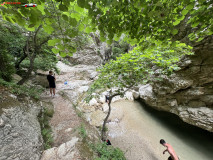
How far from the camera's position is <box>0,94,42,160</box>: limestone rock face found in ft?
5.61

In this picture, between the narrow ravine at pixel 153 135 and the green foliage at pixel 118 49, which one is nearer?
the narrow ravine at pixel 153 135

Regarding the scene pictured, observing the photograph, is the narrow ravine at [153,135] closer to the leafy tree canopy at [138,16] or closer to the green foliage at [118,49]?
the leafy tree canopy at [138,16]

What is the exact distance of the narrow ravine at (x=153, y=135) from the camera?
4.19 m

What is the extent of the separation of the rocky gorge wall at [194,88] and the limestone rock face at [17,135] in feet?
20.9

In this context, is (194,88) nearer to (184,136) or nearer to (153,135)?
(184,136)

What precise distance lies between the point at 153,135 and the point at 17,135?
245 inches

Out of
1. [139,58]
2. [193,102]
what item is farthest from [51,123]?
[193,102]

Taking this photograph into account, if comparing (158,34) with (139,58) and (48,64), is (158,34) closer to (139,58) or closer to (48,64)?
(139,58)

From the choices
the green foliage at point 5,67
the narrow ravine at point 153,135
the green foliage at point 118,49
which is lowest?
the narrow ravine at point 153,135

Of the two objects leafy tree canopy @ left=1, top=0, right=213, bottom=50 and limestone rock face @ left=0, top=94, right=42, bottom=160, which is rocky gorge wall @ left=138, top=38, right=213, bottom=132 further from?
limestone rock face @ left=0, top=94, right=42, bottom=160

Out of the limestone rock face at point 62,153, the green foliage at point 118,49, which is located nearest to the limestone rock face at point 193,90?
the limestone rock face at point 62,153

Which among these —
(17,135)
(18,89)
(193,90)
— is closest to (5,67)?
(18,89)

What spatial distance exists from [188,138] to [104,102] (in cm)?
617

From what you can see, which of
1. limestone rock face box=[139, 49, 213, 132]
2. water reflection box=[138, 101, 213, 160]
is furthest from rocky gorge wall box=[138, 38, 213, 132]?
water reflection box=[138, 101, 213, 160]
